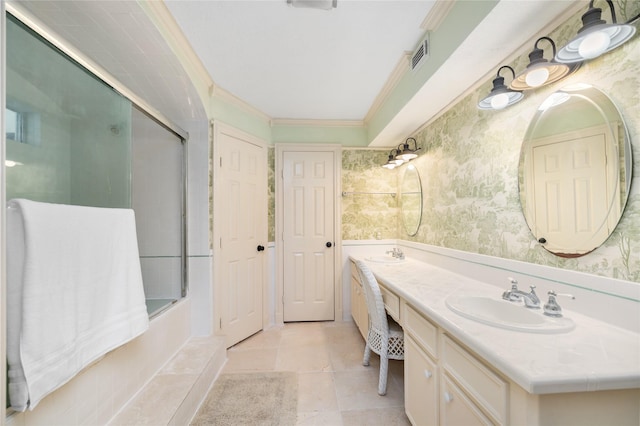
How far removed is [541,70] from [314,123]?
2.30 m

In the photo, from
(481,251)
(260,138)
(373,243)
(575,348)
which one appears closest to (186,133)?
(260,138)

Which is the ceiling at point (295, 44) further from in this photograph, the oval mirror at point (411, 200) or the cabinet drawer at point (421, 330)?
the cabinet drawer at point (421, 330)

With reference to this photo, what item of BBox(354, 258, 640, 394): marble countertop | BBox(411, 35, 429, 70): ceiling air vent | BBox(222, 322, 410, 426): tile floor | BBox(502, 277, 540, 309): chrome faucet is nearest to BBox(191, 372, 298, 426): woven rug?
BBox(222, 322, 410, 426): tile floor

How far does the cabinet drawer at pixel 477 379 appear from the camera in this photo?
799 mm

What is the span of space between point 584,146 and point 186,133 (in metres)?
2.66

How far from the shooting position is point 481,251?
1652 mm

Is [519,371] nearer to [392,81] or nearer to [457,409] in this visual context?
[457,409]

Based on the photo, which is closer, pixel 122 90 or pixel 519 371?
pixel 519 371

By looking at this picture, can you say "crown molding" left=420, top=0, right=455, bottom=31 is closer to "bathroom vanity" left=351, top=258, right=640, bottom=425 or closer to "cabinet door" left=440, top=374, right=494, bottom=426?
"bathroom vanity" left=351, top=258, right=640, bottom=425

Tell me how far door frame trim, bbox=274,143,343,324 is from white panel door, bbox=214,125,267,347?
0.53 ft

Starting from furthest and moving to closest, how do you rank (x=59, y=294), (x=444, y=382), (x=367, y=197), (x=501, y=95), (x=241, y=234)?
1. (x=367, y=197)
2. (x=241, y=234)
3. (x=501, y=95)
4. (x=444, y=382)
5. (x=59, y=294)

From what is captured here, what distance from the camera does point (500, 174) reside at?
1510 mm

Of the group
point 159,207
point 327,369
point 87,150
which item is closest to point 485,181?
point 327,369

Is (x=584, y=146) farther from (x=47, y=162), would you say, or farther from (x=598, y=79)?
(x=47, y=162)
